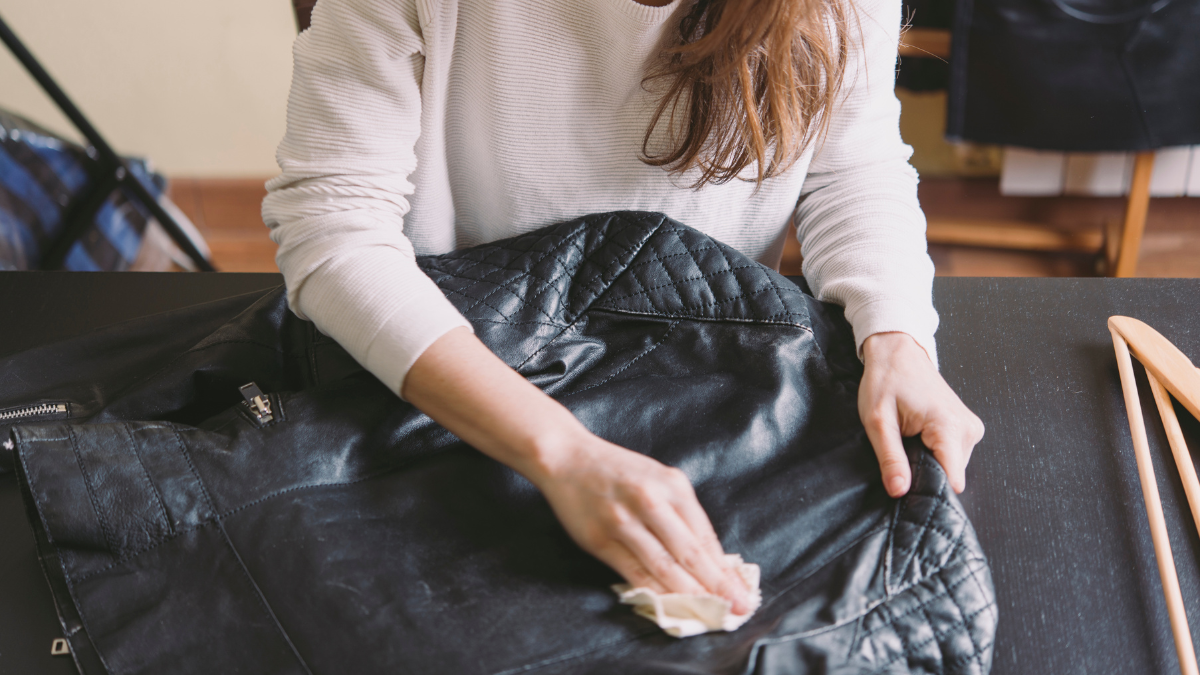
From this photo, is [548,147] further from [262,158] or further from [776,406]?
[262,158]

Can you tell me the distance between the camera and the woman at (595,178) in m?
0.52

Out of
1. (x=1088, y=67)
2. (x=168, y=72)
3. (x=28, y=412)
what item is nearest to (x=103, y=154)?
(x=168, y=72)

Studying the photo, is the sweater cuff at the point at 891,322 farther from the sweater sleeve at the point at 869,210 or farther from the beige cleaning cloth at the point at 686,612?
the beige cleaning cloth at the point at 686,612

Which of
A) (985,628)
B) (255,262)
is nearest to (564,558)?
(985,628)

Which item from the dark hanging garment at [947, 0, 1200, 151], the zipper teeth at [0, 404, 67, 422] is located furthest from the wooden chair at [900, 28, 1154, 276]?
the zipper teeth at [0, 404, 67, 422]

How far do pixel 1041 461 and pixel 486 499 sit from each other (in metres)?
0.42

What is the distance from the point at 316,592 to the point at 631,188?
0.45m

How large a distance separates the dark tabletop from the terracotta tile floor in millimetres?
1237

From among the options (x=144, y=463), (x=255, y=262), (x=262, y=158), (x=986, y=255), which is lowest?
(x=986, y=255)

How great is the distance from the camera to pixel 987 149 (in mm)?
2174

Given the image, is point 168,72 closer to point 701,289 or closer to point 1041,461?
point 701,289

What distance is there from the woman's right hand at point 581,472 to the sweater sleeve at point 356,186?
1.3 inches

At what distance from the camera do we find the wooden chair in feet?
5.85

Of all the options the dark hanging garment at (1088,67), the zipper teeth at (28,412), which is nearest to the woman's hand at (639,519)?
the zipper teeth at (28,412)
